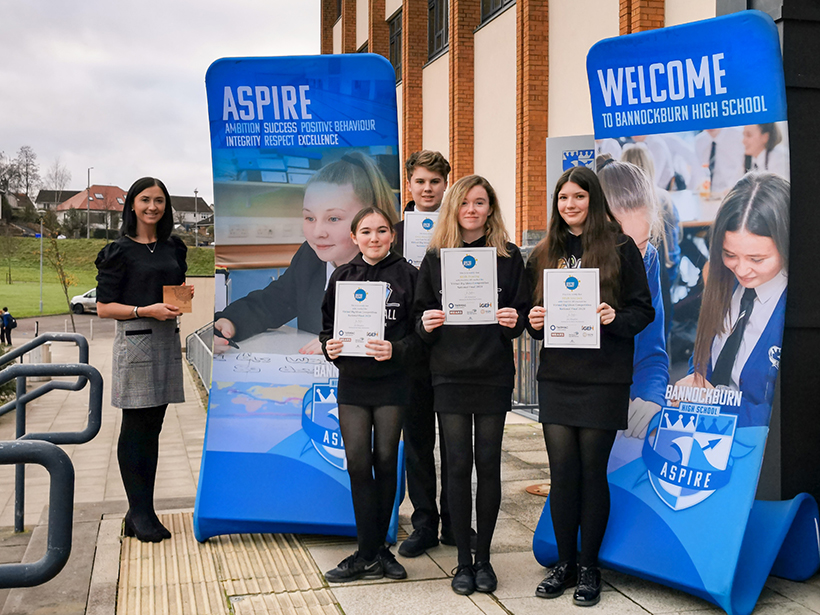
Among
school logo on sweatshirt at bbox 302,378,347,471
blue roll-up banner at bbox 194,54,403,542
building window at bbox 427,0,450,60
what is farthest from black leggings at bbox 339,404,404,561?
building window at bbox 427,0,450,60

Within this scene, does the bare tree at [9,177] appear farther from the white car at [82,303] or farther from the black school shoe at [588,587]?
the black school shoe at [588,587]

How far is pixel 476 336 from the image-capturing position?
11.7 ft

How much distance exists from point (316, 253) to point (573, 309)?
160 centimetres

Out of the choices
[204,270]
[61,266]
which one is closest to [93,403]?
[204,270]

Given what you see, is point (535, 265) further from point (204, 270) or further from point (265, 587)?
point (204, 270)

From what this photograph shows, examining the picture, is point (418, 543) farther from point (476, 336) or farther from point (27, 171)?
point (27, 171)

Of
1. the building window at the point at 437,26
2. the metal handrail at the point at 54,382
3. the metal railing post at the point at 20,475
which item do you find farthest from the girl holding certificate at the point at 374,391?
the building window at the point at 437,26

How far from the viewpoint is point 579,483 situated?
3.65 m

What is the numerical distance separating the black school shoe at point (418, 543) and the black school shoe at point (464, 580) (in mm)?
528

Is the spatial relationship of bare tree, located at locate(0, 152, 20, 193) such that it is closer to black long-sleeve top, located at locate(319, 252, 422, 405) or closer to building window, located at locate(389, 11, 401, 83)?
building window, located at locate(389, 11, 401, 83)

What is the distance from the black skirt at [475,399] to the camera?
3.59m

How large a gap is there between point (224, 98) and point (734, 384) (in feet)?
9.75

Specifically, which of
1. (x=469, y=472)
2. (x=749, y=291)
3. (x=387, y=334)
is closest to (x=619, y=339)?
(x=749, y=291)

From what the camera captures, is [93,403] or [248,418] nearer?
[93,403]
